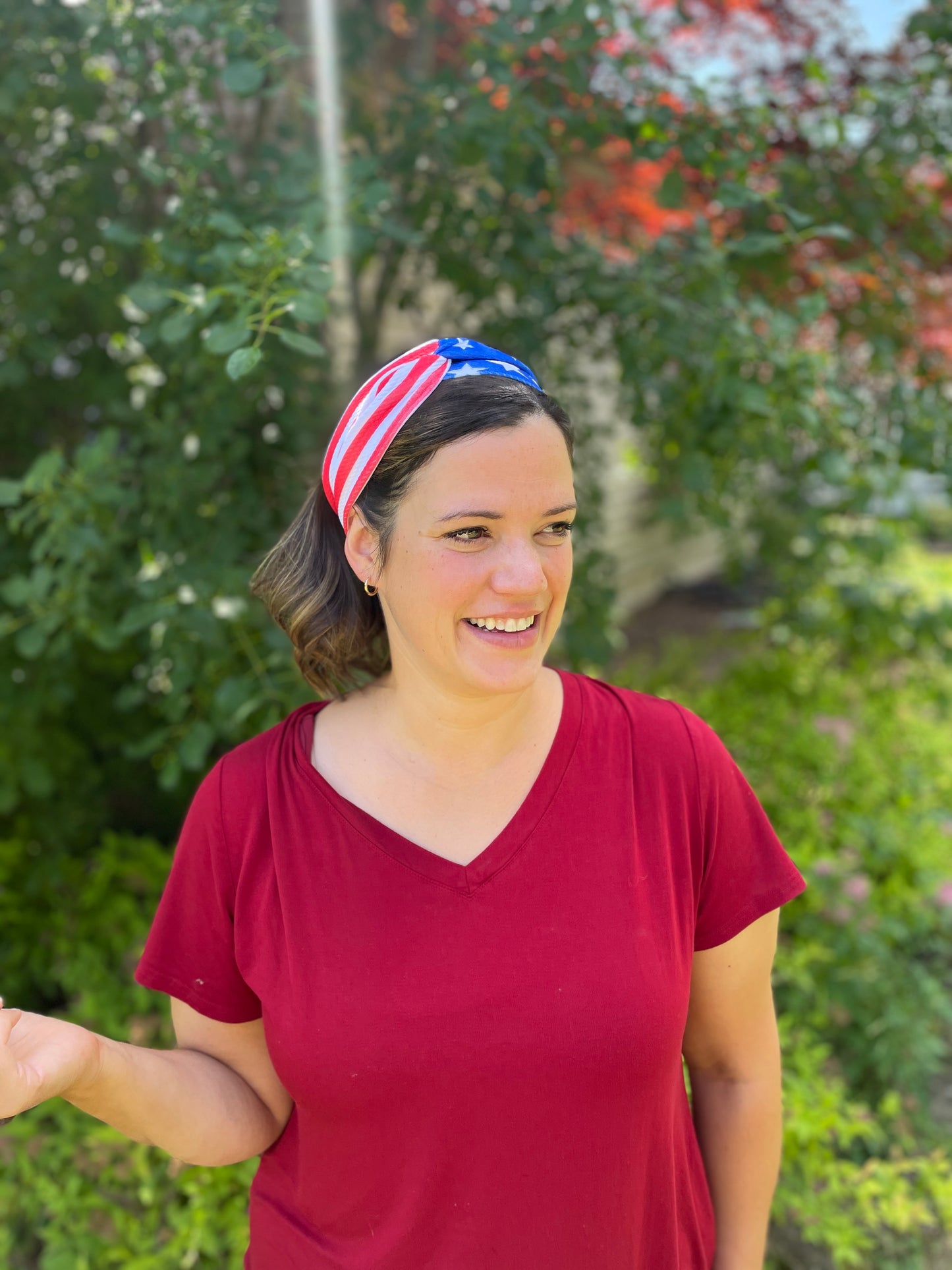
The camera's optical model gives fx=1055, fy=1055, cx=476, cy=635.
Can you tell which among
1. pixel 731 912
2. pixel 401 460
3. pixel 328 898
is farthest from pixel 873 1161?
pixel 401 460

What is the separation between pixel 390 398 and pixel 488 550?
22 centimetres

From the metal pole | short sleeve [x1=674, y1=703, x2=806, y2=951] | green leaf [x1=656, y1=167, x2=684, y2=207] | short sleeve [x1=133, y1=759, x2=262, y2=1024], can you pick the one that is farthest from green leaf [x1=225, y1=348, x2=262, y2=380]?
green leaf [x1=656, y1=167, x2=684, y2=207]

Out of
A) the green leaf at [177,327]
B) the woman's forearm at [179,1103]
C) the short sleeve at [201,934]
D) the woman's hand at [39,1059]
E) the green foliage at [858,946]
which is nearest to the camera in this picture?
the woman's hand at [39,1059]

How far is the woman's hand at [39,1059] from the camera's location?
1.04 metres

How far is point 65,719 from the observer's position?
3021 mm

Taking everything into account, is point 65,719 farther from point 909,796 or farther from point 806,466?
point 909,796

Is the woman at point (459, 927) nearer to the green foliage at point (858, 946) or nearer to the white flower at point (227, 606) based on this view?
the white flower at point (227, 606)

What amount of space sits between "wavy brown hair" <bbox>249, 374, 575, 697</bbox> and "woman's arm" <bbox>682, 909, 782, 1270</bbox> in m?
0.65

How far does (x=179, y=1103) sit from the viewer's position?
4.13ft

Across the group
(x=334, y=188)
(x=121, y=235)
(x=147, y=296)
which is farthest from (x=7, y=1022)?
(x=334, y=188)

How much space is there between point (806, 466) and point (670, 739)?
127 cm

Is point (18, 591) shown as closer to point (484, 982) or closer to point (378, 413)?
point (378, 413)

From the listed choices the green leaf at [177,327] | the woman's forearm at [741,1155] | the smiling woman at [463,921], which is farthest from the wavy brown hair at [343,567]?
the woman's forearm at [741,1155]

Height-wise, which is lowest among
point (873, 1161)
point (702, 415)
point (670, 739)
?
point (873, 1161)
